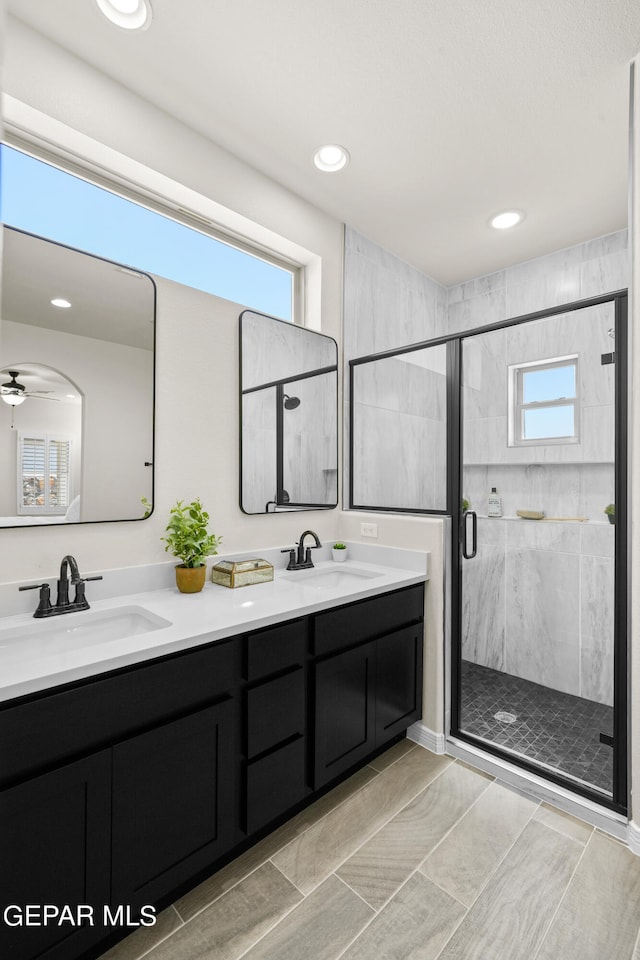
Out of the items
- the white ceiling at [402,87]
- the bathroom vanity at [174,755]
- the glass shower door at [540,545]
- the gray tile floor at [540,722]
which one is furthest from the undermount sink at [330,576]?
the white ceiling at [402,87]

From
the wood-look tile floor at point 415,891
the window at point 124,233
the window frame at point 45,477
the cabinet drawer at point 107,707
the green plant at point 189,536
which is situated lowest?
the wood-look tile floor at point 415,891

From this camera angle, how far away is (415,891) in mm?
1554

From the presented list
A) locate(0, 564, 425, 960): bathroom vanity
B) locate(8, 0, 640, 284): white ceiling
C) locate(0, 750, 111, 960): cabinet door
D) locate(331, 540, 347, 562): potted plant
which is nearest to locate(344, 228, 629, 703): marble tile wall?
locate(331, 540, 347, 562): potted plant

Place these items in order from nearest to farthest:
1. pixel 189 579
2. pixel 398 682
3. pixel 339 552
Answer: pixel 189 579
pixel 398 682
pixel 339 552

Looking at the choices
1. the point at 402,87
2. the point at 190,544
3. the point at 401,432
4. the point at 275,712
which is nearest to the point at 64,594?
the point at 190,544

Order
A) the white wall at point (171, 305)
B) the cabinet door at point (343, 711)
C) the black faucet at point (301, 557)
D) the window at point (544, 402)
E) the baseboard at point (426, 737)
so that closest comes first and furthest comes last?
→ the white wall at point (171, 305)
the cabinet door at point (343, 711)
the baseboard at point (426, 737)
the black faucet at point (301, 557)
the window at point (544, 402)

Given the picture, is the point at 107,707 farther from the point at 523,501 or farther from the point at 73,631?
the point at 523,501

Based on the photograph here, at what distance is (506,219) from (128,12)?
197cm

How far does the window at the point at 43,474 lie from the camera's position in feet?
5.38

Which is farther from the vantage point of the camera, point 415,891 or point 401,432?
point 401,432

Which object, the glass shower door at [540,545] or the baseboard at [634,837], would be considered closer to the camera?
the baseboard at [634,837]

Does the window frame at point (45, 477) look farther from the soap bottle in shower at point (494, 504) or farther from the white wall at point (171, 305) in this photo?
the soap bottle in shower at point (494, 504)

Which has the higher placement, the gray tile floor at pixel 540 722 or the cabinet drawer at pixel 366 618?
the cabinet drawer at pixel 366 618

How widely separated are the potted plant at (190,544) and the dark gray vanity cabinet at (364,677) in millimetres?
494
